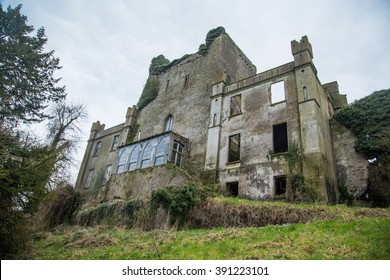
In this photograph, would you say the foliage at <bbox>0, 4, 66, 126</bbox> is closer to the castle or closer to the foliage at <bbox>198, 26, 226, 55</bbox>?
the castle

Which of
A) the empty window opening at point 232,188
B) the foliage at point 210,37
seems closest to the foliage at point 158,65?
the foliage at point 210,37

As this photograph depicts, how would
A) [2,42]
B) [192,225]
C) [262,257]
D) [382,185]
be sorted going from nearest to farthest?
[262,257]
[192,225]
[382,185]
[2,42]

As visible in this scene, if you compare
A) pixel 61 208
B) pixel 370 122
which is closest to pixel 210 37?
pixel 370 122

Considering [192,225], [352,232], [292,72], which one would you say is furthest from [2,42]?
[352,232]

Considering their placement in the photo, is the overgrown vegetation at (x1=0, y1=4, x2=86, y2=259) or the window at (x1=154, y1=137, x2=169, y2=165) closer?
the overgrown vegetation at (x1=0, y1=4, x2=86, y2=259)

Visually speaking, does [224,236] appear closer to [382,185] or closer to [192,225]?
[192,225]

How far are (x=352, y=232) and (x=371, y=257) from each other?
80.8 inches

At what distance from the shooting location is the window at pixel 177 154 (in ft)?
64.0

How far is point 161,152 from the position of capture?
19266 mm

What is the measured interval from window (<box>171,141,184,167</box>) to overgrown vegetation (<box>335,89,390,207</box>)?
37.1 feet

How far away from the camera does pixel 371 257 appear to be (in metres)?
5.34

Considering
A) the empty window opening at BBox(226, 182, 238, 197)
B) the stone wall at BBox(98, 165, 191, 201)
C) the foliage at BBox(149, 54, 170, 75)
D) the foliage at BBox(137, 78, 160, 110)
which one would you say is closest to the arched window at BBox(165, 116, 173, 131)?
the foliage at BBox(137, 78, 160, 110)

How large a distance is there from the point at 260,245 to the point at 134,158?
602 inches

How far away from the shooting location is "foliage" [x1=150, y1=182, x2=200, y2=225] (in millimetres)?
12719
